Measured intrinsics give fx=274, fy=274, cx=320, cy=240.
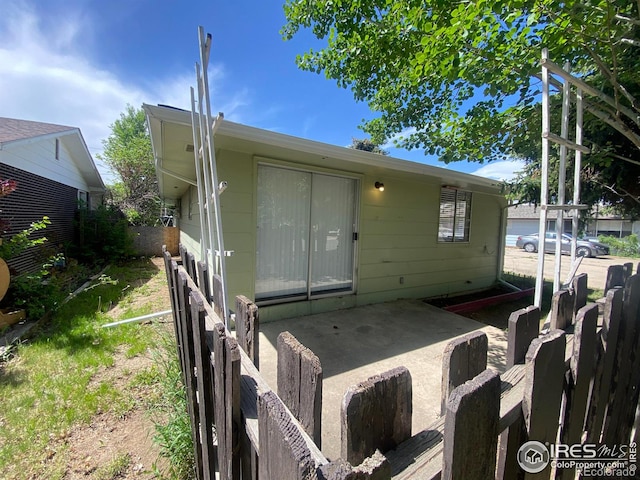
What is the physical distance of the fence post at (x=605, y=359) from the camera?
108 centimetres

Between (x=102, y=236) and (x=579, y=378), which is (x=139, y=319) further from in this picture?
(x=102, y=236)

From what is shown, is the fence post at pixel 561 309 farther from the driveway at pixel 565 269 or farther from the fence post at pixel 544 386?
the driveway at pixel 565 269

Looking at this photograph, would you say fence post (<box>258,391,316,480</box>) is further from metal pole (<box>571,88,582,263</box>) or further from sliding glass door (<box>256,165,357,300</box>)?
sliding glass door (<box>256,165,357,300</box>)

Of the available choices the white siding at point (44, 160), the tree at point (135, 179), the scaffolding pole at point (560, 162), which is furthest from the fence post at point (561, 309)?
the tree at point (135, 179)

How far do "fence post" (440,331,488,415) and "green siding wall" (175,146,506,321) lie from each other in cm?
319

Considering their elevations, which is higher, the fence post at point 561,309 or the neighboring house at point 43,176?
the neighboring house at point 43,176

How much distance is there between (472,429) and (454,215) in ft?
20.7

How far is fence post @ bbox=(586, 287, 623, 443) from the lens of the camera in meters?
1.08

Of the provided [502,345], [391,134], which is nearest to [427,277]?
[502,345]

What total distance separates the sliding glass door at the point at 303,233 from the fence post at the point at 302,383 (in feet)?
10.8

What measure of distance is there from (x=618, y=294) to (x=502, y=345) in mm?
2897

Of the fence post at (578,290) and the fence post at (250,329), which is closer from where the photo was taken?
the fence post at (250,329)

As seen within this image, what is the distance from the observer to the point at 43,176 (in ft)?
23.0

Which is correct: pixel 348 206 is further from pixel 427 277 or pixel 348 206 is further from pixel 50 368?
pixel 50 368
